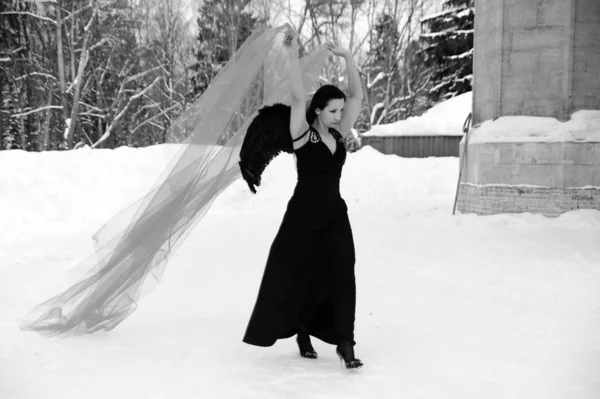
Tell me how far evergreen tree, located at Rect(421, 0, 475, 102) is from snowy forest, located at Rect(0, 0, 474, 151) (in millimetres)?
56

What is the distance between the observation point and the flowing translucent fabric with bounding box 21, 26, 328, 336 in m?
5.05

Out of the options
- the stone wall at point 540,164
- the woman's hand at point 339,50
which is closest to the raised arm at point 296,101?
the woman's hand at point 339,50

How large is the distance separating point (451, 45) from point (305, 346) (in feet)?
103

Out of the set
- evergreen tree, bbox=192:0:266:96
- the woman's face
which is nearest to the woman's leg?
the woman's face

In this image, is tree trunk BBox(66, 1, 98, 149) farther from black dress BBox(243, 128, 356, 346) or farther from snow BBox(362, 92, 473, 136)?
black dress BBox(243, 128, 356, 346)

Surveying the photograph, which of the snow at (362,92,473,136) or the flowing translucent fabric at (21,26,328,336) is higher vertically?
the snow at (362,92,473,136)

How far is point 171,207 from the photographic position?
202 inches

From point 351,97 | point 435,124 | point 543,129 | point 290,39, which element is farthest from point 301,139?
point 435,124

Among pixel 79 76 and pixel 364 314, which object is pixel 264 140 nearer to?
pixel 364 314

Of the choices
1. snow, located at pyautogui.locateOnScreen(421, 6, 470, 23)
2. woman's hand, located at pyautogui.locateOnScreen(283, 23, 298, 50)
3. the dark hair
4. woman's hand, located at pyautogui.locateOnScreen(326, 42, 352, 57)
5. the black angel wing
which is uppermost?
snow, located at pyautogui.locateOnScreen(421, 6, 470, 23)

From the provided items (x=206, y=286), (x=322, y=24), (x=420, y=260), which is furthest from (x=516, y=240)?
(x=322, y=24)

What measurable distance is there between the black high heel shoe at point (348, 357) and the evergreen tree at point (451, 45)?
3047 centimetres

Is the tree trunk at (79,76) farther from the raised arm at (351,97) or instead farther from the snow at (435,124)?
the raised arm at (351,97)

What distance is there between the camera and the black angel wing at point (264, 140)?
14.9ft
